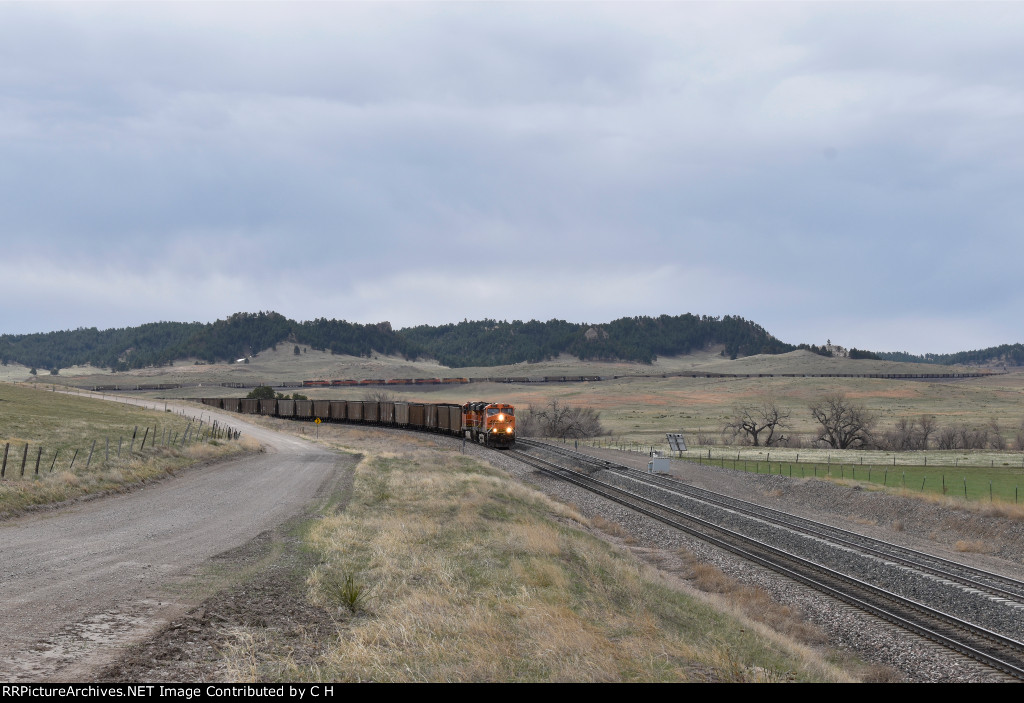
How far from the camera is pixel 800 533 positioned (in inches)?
1190

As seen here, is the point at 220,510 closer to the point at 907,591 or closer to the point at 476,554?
the point at 476,554

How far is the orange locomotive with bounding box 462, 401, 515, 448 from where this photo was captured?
62312 millimetres

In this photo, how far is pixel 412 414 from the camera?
80562mm

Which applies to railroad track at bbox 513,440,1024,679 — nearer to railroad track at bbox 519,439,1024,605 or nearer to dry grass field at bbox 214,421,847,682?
railroad track at bbox 519,439,1024,605

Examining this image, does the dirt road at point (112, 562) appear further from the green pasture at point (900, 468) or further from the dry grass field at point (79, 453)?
the green pasture at point (900, 468)

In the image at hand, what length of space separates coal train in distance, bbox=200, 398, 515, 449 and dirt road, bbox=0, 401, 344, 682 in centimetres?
3136

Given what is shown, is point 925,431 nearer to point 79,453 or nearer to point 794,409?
point 794,409

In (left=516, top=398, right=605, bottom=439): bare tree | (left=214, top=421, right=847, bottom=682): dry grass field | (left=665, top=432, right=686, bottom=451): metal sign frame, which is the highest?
(left=214, top=421, right=847, bottom=682): dry grass field

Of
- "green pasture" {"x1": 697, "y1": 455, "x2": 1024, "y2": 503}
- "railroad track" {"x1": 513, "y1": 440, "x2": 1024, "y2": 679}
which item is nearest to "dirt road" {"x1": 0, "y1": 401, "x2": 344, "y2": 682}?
"railroad track" {"x1": 513, "y1": 440, "x2": 1024, "y2": 679}

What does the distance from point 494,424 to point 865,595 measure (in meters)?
42.5

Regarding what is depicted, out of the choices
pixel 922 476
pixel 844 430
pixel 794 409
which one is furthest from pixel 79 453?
pixel 794 409

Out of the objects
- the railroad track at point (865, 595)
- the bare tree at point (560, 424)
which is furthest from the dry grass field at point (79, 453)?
the bare tree at point (560, 424)
